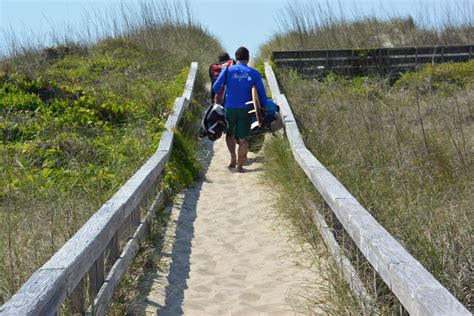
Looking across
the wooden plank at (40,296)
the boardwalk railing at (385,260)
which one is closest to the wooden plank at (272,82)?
the boardwalk railing at (385,260)

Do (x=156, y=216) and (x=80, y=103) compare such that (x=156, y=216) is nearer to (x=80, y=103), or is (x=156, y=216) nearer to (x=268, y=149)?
(x=268, y=149)

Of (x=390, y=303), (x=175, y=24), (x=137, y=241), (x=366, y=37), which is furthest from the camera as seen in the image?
(x=175, y=24)

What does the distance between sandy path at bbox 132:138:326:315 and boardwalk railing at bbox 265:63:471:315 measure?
0.48m

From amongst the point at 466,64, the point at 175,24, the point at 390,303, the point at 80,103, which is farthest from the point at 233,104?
the point at 175,24

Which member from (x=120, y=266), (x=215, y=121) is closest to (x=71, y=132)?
(x=215, y=121)

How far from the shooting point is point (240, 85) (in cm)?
936

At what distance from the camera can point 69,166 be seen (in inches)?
320

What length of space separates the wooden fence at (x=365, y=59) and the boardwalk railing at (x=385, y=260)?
11898mm

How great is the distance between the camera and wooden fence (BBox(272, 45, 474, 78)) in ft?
57.7

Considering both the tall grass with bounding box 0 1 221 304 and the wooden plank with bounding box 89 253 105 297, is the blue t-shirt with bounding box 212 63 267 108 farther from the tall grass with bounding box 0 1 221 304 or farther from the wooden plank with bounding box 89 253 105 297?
the wooden plank with bounding box 89 253 105 297

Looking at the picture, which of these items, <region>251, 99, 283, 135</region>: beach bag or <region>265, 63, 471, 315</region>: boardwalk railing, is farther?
<region>251, 99, 283, 135</region>: beach bag

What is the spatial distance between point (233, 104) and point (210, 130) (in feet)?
1.66

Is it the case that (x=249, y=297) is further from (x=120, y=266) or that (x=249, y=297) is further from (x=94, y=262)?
(x=94, y=262)

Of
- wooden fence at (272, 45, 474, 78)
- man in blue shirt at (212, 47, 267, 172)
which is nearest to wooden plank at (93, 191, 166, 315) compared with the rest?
man in blue shirt at (212, 47, 267, 172)
